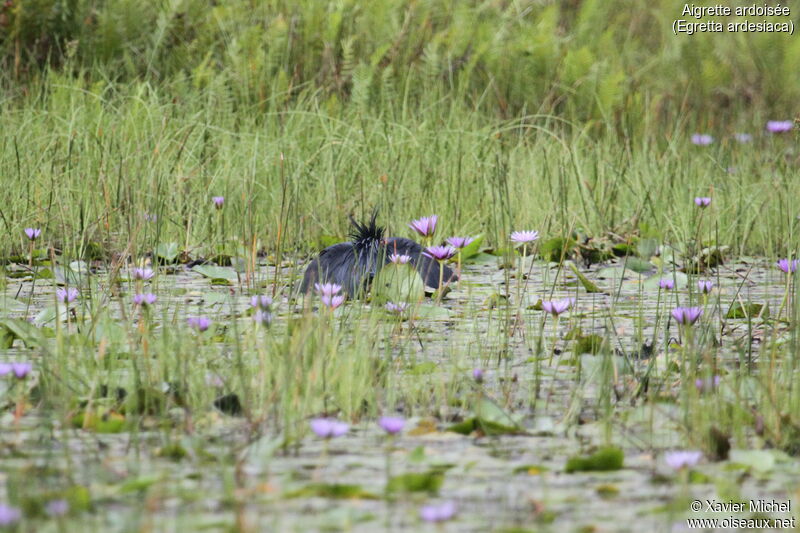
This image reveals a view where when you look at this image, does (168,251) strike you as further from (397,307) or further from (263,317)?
(263,317)

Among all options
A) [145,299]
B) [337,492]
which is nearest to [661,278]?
[145,299]

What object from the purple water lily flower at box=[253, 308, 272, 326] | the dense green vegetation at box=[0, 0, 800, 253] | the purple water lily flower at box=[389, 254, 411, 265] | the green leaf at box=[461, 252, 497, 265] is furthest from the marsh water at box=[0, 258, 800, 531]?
the green leaf at box=[461, 252, 497, 265]

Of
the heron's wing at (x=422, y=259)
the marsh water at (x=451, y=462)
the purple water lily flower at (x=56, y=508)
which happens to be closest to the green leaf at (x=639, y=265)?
the heron's wing at (x=422, y=259)

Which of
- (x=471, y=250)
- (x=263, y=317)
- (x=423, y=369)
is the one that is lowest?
(x=423, y=369)

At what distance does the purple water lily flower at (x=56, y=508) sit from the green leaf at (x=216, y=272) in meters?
2.21

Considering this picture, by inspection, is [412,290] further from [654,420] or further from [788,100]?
[788,100]

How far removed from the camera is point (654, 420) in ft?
7.04

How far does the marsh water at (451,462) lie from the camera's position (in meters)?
1.60

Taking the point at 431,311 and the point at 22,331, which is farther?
the point at 431,311

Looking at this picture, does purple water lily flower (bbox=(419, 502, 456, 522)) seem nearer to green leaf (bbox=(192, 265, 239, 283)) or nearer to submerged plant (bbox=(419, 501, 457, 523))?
submerged plant (bbox=(419, 501, 457, 523))

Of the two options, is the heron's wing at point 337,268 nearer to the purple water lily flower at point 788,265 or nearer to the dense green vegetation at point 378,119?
the dense green vegetation at point 378,119

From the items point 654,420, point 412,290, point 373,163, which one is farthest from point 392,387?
point 373,163

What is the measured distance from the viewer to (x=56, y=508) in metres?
1.48

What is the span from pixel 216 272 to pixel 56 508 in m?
2.36
